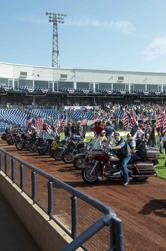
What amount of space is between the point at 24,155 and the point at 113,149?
1030 centimetres

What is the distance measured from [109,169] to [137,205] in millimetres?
3347

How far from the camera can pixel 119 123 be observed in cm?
4788

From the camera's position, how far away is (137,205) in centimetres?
1016

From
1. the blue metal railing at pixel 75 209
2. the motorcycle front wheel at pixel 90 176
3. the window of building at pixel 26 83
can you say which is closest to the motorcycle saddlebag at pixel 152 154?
the motorcycle front wheel at pixel 90 176

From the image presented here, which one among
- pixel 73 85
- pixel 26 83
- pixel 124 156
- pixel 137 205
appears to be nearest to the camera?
pixel 137 205

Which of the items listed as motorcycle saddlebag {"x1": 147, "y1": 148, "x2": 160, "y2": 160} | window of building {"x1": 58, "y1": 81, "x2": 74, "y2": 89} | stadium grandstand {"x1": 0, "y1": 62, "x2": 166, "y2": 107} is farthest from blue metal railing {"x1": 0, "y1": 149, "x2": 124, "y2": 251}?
window of building {"x1": 58, "y1": 81, "x2": 74, "y2": 89}

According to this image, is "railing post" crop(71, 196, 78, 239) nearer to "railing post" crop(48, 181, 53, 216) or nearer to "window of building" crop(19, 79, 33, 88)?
"railing post" crop(48, 181, 53, 216)

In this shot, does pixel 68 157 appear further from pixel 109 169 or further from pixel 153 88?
pixel 153 88

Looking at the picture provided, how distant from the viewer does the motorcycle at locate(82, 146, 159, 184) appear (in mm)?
13375

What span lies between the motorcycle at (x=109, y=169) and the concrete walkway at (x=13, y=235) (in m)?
3.00

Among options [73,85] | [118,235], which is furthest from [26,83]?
[118,235]

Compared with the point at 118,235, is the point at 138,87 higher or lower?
higher

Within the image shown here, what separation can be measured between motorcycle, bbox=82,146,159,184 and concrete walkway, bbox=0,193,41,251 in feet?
9.83

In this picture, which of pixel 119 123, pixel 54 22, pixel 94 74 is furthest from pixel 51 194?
pixel 54 22
